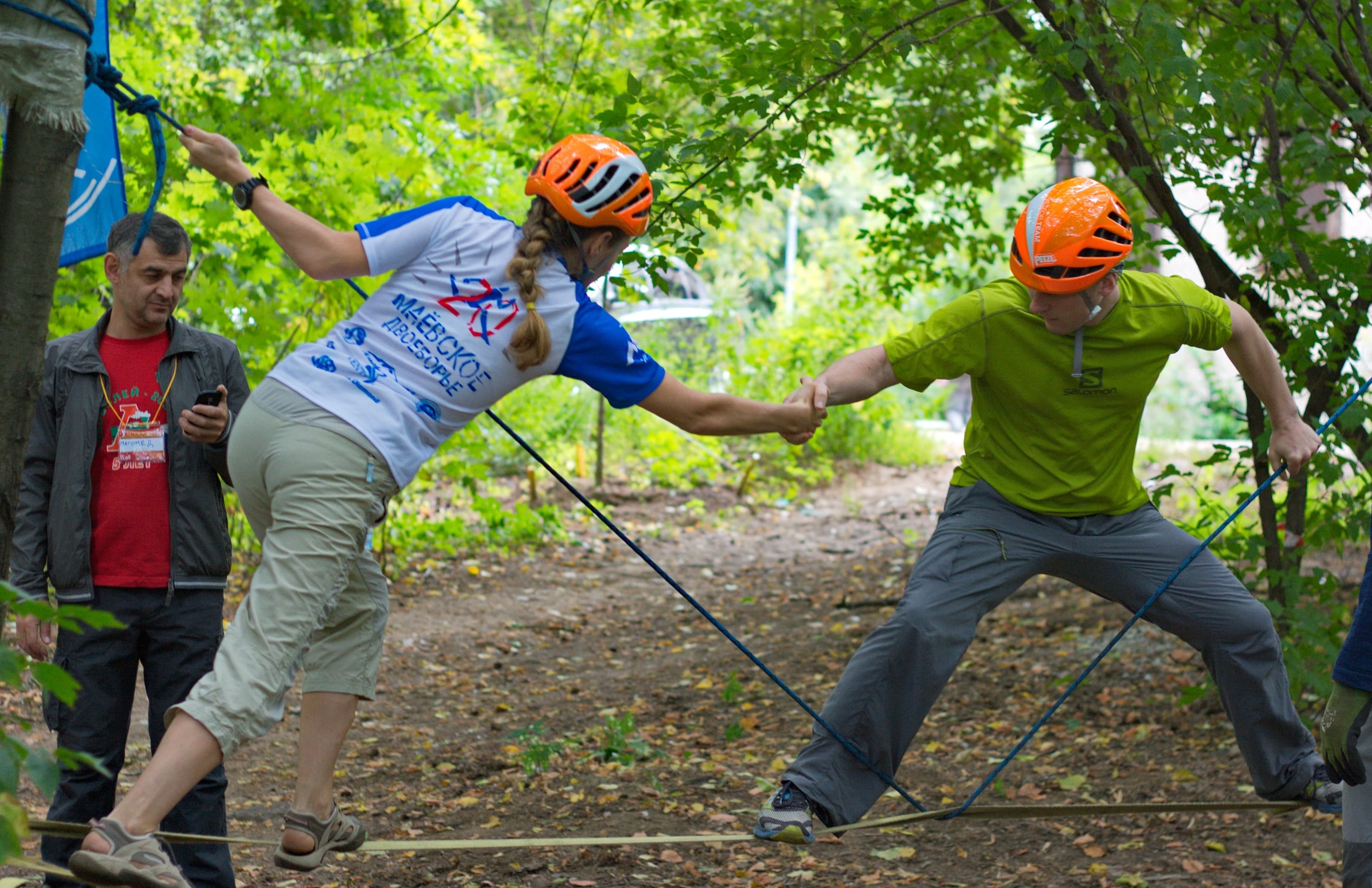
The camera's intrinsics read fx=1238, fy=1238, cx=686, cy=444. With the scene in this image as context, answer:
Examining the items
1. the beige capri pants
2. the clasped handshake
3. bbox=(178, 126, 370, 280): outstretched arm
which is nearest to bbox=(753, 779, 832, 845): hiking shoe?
the clasped handshake

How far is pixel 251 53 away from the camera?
464 inches

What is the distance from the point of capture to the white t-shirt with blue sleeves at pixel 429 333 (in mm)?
3053

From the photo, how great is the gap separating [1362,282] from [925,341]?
2.06 metres

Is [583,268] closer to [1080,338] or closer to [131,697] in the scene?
[1080,338]

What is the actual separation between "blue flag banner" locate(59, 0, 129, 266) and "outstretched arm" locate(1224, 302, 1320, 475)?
3563 millimetres


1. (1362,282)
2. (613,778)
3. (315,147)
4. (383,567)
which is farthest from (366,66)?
(1362,282)

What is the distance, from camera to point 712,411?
3385 mm

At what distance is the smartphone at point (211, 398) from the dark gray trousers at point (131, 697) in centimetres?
54

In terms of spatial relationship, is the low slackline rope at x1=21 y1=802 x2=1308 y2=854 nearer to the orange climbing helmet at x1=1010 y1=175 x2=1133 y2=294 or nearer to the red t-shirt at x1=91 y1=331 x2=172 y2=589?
the red t-shirt at x1=91 y1=331 x2=172 y2=589

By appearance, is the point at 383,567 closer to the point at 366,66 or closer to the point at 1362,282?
the point at 366,66

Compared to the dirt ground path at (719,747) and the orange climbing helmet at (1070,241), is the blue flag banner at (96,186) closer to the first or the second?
the dirt ground path at (719,747)

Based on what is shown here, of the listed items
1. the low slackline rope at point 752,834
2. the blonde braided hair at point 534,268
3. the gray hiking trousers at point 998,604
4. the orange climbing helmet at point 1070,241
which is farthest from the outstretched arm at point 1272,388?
the blonde braided hair at point 534,268

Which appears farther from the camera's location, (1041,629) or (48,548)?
(1041,629)

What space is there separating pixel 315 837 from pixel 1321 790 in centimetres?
306
